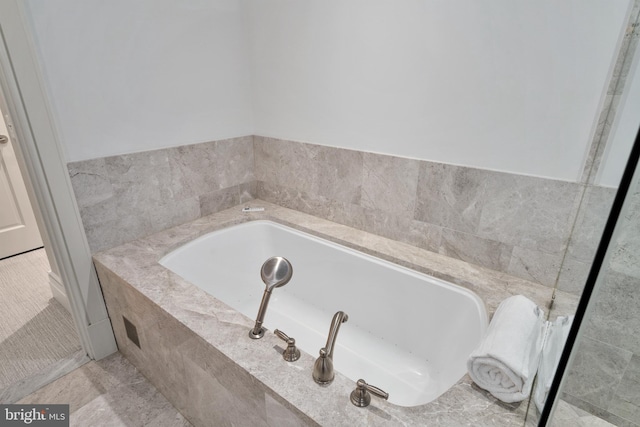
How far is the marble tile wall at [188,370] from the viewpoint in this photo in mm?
1027

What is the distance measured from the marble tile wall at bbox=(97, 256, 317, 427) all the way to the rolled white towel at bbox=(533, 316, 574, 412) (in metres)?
0.55

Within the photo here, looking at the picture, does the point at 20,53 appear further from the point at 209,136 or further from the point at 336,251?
the point at 336,251

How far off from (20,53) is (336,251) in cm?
157

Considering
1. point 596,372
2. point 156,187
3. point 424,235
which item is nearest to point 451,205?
point 424,235

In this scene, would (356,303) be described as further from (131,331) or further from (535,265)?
(131,331)

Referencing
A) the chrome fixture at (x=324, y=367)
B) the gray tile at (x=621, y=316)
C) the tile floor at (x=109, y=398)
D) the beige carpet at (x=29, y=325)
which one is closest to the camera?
the gray tile at (x=621, y=316)

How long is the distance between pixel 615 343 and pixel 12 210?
3654mm

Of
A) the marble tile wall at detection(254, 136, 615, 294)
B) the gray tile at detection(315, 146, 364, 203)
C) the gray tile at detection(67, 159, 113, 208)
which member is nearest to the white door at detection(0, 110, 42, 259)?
the gray tile at detection(67, 159, 113, 208)

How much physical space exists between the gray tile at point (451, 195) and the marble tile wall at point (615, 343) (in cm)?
60

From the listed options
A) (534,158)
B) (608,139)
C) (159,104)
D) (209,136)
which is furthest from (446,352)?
(159,104)

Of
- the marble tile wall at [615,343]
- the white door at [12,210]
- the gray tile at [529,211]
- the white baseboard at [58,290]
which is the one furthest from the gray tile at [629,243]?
the white door at [12,210]

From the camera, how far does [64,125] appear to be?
1.46 metres

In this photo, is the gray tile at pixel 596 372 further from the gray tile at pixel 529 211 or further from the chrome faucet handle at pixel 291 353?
the chrome faucet handle at pixel 291 353

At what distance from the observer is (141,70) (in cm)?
165
